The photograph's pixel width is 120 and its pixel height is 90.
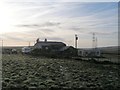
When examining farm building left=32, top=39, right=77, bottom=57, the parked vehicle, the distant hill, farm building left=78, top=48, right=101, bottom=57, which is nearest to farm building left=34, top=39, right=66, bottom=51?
farm building left=32, top=39, right=77, bottom=57

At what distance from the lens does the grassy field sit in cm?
349

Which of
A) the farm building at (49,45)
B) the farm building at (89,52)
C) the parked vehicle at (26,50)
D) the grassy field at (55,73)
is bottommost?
the grassy field at (55,73)

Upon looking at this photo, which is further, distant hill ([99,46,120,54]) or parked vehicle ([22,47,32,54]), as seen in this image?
parked vehicle ([22,47,32,54])

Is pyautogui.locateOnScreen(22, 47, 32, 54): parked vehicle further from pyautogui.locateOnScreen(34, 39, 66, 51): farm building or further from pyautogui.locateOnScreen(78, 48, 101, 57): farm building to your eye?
pyautogui.locateOnScreen(78, 48, 101, 57): farm building

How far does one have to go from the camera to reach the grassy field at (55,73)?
11.5ft

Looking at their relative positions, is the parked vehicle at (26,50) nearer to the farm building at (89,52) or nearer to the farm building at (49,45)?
the farm building at (49,45)

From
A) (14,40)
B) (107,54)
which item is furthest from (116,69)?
(14,40)

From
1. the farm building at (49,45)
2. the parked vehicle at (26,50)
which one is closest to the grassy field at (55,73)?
the parked vehicle at (26,50)

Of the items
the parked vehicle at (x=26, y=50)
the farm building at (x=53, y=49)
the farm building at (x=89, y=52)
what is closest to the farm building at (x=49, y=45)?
the farm building at (x=53, y=49)

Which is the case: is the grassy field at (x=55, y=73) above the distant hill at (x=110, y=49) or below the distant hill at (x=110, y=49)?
below

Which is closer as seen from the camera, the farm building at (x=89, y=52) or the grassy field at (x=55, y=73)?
the grassy field at (x=55, y=73)

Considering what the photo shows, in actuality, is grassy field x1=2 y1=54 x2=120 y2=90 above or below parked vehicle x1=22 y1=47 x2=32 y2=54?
below

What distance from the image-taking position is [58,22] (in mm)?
3566

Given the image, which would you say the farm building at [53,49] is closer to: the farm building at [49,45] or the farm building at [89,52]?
the farm building at [49,45]
